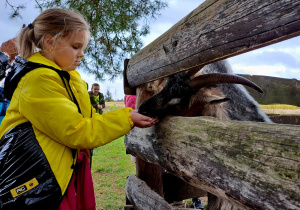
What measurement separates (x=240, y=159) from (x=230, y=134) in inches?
6.0

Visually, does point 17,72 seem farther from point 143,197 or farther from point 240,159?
point 143,197

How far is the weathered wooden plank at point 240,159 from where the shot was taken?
1.07 m

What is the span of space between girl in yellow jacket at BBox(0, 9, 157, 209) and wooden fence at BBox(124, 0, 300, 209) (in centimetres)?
41

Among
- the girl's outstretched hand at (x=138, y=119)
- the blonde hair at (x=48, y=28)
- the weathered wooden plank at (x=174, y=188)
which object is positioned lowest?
A: the weathered wooden plank at (x=174, y=188)

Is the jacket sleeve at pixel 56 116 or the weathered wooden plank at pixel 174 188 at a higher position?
the jacket sleeve at pixel 56 116

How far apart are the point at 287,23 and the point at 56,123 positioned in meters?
1.33

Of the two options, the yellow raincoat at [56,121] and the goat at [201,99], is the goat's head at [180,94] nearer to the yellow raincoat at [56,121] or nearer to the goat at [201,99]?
the goat at [201,99]

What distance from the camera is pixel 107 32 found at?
5.35 meters

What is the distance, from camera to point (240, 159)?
1.30 m

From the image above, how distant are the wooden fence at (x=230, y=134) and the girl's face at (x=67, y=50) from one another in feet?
2.09

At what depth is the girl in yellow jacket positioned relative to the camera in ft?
5.47

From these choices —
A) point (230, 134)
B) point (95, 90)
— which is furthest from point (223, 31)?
point (95, 90)

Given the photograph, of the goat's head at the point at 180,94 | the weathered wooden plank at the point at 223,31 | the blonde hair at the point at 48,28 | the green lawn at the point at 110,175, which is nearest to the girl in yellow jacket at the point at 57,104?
the blonde hair at the point at 48,28

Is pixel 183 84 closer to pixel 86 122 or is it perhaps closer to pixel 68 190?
pixel 86 122
